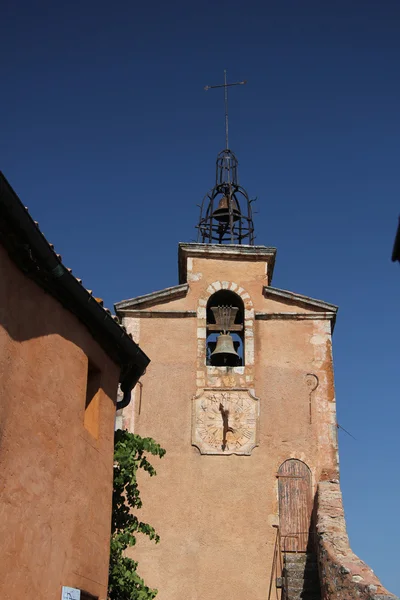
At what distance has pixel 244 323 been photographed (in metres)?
17.4

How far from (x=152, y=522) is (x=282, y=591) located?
269 centimetres

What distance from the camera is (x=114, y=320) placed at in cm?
948

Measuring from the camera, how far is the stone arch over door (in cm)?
1550

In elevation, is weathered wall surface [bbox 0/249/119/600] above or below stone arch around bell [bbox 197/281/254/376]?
below

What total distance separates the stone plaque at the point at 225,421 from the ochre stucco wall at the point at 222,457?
149 millimetres

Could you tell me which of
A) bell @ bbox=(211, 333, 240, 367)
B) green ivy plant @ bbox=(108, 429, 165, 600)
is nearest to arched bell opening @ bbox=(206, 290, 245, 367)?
bell @ bbox=(211, 333, 240, 367)

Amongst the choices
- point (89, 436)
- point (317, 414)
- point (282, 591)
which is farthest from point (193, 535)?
point (89, 436)

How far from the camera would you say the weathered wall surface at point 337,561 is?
1132cm

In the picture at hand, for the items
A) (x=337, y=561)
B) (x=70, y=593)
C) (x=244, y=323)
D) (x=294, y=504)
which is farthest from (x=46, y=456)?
(x=244, y=323)

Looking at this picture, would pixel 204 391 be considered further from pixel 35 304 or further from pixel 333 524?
pixel 35 304

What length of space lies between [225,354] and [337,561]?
5.50 metres

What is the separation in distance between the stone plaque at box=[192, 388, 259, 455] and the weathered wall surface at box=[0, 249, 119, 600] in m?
7.03

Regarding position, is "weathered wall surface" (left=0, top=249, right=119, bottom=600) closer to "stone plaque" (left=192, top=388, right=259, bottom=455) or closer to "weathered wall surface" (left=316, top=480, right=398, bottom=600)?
"weathered wall surface" (left=316, top=480, right=398, bottom=600)

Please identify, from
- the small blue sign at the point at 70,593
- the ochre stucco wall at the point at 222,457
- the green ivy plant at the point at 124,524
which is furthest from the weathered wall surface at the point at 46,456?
the ochre stucco wall at the point at 222,457
